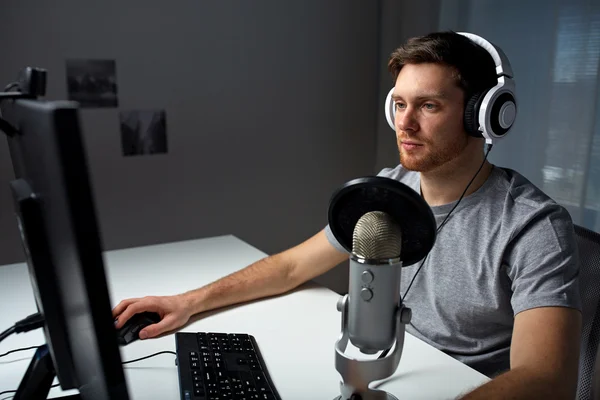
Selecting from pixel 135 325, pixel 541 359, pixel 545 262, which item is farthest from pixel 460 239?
pixel 135 325

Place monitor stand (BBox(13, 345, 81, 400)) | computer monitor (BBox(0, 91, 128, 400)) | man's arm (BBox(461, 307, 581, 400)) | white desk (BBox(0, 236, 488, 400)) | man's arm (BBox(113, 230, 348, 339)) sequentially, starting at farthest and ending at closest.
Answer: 1. man's arm (BBox(113, 230, 348, 339))
2. white desk (BBox(0, 236, 488, 400))
3. man's arm (BBox(461, 307, 581, 400))
4. monitor stand (BBox(13, 345, 81, 400))
5. computer monitor (BBox(0, 91, 128, 400))

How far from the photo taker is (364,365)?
2.53 ft

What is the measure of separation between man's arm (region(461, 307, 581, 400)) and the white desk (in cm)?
10

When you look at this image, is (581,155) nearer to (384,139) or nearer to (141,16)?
(384,139)

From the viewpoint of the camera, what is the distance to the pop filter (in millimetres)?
724

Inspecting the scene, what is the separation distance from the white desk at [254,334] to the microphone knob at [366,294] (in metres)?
0.26

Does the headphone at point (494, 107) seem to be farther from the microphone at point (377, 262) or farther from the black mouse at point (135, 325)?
the black mouse at point (135, 325)

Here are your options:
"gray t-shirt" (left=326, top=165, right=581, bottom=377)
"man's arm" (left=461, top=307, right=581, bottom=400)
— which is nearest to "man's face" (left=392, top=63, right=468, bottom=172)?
"gray t-shirt" (left=326, top=165, right=581, bottom=377)

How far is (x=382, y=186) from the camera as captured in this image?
0.73m

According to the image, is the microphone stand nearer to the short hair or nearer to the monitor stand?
the monitor stand

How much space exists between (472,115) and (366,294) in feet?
2.02

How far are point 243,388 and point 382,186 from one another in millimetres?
440

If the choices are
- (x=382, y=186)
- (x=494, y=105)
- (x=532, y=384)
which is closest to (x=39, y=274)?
(x=382, y=186)

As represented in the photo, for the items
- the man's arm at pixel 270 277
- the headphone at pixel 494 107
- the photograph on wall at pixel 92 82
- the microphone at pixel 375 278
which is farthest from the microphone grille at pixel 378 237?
the photograph on wall at pixel 92 82
